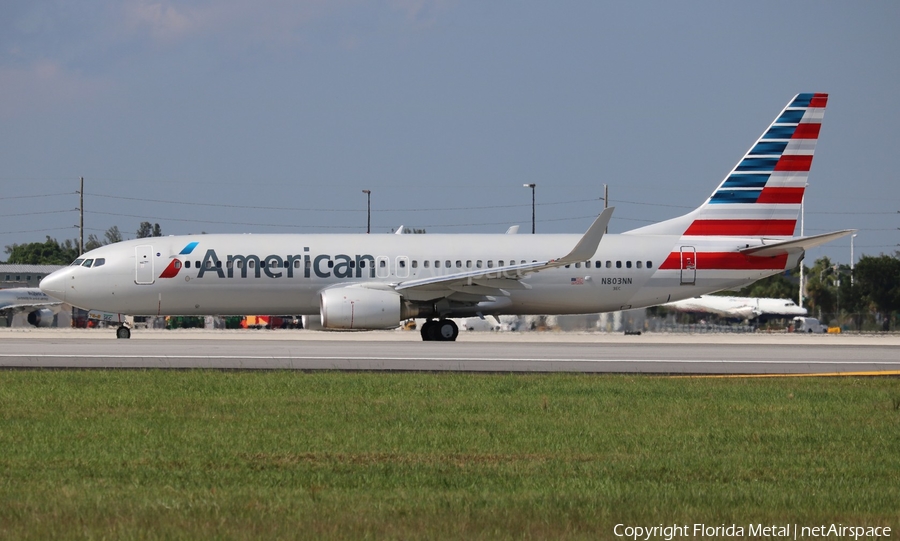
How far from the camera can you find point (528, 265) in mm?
29484

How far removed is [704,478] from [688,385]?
293 inches

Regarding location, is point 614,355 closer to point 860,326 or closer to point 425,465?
point 425,465

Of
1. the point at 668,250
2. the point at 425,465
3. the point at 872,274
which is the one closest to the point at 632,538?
the point at 425,465

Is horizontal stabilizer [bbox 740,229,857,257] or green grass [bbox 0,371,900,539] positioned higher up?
horizontal stabilizer [bbox 740,229,857,257]

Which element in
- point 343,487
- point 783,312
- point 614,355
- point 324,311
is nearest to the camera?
point 343,487

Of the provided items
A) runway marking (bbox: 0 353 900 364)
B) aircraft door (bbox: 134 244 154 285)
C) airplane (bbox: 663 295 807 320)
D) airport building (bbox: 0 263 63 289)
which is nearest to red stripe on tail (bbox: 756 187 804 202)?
runway marking (bbox: 0 353 900 364)

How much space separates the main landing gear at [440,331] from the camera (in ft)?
103

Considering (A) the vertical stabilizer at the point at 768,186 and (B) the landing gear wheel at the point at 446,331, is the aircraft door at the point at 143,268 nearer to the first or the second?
(B) the landing gear wheel at the point at 446,331

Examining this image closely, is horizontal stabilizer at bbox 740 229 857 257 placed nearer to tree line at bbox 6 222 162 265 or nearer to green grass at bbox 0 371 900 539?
green grass at bbox 0 371 900 539

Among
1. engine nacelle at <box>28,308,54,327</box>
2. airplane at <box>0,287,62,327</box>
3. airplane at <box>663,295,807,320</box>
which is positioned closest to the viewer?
engine nacelle at <box>28,308,54,327</box>

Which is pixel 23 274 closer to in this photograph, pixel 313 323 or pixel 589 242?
pixel 313 323

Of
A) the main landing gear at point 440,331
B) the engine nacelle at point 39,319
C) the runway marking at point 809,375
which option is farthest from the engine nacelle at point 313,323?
the engine nacelle at point 39,319

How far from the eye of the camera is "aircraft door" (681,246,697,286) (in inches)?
1257

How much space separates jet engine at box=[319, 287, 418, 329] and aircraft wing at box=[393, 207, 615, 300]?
3.19 feet
